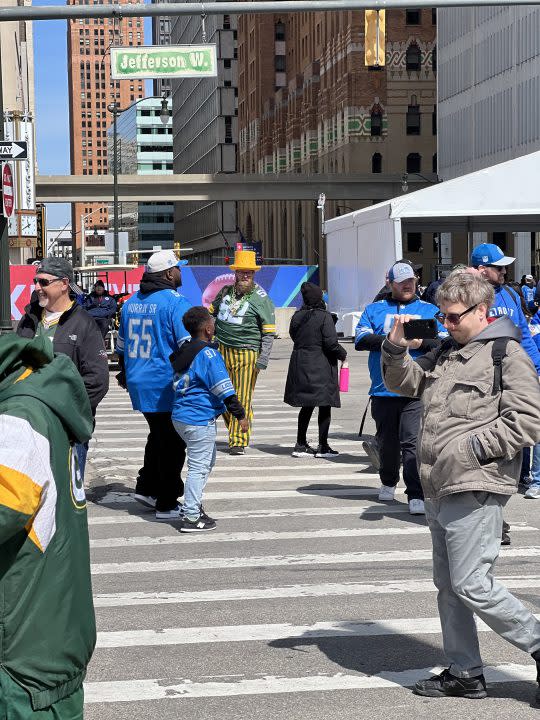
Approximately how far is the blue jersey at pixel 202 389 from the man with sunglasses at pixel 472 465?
368 cm

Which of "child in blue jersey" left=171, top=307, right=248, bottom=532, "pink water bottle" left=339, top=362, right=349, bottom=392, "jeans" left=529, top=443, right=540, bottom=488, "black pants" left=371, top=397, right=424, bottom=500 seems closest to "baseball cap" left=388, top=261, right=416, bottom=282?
"black pants" left=371, top=397, right=424, bottom=500

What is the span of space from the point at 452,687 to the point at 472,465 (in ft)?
3.25

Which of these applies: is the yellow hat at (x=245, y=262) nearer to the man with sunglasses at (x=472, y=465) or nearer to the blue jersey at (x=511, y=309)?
the blue jersey at (x=511, y=309)

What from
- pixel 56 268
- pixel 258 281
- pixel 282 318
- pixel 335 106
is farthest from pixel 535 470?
pixel 335 106

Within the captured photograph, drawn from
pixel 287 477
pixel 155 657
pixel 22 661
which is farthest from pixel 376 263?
pixel 22 661

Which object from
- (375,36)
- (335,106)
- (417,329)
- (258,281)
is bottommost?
(258,281)

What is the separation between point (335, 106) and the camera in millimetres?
100062

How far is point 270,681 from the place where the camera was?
18.9 feet

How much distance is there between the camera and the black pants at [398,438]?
987 cm

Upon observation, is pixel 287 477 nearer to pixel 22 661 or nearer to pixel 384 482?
pixel 384 482

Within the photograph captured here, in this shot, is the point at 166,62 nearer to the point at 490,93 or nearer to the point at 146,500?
the point at 146,500

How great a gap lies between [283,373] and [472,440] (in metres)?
21.5

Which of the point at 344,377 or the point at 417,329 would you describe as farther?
the point at 344,377

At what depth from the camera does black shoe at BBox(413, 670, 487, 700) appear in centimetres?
549
